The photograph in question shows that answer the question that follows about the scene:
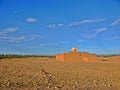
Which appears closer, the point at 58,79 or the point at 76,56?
the point at 58,79

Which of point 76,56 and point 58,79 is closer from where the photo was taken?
point 58,79

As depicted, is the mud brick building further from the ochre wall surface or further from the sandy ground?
the sandy ground

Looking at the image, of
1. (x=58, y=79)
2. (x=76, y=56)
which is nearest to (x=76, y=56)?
(x=76, y=56)

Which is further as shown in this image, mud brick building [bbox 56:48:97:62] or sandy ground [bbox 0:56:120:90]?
mud brick building [bbox 56:48:97:62]

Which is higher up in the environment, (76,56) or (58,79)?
(76,56)

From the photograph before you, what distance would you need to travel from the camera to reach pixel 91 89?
12.2 meters

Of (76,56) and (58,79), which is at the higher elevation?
(76,56)

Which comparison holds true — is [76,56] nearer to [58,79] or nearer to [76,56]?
[76,56]

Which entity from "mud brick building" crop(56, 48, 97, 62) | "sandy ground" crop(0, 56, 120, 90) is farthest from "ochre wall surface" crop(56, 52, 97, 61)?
"sandy ground" crop(0, 56, 120, 90)

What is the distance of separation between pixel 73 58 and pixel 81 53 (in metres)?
2.10

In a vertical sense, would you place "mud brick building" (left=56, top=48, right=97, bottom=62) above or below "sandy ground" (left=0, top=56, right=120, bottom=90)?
above

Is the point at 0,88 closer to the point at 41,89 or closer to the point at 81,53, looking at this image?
the point at 41,89

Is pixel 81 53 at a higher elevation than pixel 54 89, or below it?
higher

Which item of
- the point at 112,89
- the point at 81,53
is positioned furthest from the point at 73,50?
the point at 112,89
